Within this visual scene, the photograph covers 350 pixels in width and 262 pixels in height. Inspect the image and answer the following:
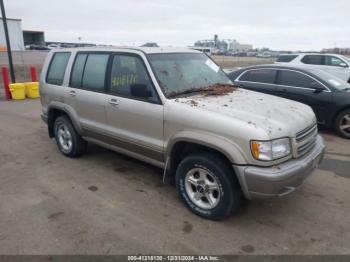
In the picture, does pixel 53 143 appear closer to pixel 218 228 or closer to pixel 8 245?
pixel 8 245

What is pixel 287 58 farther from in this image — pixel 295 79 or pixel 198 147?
pixel 198 147

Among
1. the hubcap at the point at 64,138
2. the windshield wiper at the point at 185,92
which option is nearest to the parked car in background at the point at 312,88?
the windshield wiper at the point at 185,92

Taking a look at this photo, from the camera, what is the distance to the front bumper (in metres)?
3.02

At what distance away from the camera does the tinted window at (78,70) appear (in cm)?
496

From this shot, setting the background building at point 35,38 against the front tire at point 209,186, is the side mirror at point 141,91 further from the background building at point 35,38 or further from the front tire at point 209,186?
the background building at point 35,38

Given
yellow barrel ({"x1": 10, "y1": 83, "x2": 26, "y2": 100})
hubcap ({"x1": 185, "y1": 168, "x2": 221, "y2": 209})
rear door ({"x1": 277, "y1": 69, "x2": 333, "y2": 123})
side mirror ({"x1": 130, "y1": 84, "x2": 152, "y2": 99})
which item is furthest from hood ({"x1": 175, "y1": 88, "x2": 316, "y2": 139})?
yellow barrel ({"x1": 10, "y1": 83, "x2": 26, "y2": 100})

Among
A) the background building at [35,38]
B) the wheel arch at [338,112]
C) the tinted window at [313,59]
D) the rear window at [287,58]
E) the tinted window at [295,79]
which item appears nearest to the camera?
the wheel arch at [338,112]

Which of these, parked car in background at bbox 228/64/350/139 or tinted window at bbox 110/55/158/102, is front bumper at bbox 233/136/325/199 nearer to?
tinted window at bbox 110/55/158/102

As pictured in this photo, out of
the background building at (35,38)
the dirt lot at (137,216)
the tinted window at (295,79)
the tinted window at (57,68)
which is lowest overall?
the dirt lot at (137,216)

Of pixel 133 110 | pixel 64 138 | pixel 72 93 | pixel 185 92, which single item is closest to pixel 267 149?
pixel 185 92

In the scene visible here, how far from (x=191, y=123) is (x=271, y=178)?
3.35 feet

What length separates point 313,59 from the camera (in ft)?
42.7

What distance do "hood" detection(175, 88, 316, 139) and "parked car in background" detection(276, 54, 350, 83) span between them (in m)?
10.0

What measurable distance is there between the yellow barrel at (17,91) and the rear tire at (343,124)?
34.2ft
